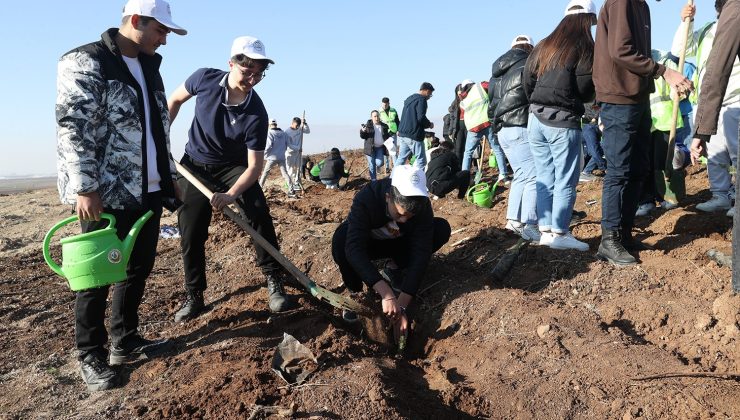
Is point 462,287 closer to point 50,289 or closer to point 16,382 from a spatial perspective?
point 16,382

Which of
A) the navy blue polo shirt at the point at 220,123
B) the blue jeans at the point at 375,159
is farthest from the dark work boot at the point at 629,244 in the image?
the blue jeans at the point at 375,159

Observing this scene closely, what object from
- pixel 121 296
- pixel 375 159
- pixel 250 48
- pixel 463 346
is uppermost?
pixel 250 48

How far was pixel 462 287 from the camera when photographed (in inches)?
166

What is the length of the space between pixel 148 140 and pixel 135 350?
1222 mm

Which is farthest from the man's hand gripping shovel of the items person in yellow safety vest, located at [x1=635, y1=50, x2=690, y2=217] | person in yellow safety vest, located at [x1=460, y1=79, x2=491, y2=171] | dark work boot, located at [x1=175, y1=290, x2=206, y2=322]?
person in yellow safety vest, located at [x1=460, y1=79, x2=491, y2=171]

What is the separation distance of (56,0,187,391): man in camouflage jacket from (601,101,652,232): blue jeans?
9.30 feet

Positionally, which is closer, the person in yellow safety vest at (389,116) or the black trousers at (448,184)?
the black trousers at (448,184)

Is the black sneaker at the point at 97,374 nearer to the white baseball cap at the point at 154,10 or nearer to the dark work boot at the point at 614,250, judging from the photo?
the white baseball cap at the point at 154,10

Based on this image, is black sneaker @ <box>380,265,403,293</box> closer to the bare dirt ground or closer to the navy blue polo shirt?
the bare dirt ground

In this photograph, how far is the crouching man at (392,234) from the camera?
142 inches

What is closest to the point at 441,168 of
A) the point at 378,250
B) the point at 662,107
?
the point at 662,107

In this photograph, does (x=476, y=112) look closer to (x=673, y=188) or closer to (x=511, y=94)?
(x=673, y=188)

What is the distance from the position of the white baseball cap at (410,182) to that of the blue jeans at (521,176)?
1.60 metres

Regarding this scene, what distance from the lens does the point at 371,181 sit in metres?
4.29
